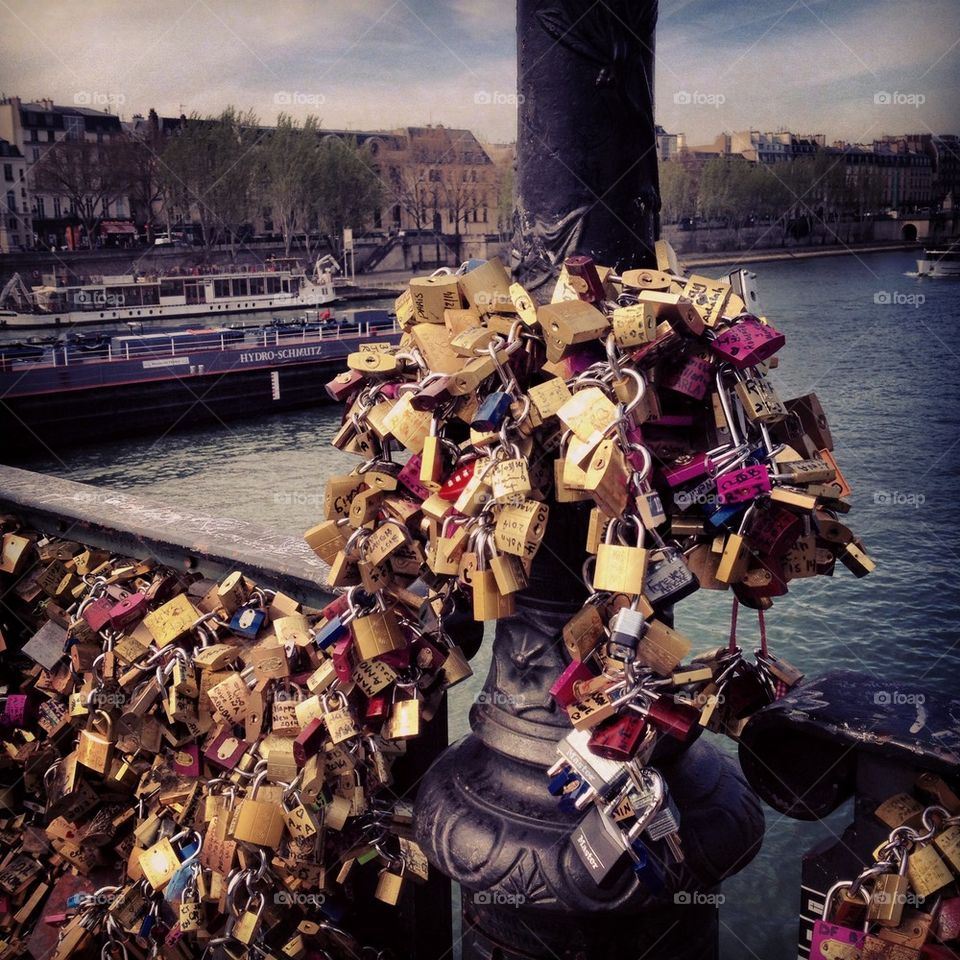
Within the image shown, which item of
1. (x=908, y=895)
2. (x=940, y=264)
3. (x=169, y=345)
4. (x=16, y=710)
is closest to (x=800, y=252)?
(x=940, y=264)

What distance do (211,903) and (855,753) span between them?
1.52 meters

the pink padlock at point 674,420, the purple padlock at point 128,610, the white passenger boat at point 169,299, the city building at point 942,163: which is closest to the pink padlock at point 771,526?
the pink padlock at point 674,420

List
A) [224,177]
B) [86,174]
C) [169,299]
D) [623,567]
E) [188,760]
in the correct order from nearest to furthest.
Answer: [623,567], [188,760], [169,299], [224,177], [86,174]

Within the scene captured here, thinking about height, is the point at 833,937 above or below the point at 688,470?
below

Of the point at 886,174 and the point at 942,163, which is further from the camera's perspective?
the point at 886,174

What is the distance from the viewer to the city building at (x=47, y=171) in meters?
46.4

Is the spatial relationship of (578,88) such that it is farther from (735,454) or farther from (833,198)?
(833,198)

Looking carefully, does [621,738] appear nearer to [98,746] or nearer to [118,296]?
[98,746]

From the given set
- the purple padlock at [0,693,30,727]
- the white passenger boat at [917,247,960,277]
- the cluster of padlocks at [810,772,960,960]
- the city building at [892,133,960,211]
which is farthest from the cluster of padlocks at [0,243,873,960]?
the white passenger boat at [917,247,960,277]

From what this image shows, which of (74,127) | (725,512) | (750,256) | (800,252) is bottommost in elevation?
(725,512)

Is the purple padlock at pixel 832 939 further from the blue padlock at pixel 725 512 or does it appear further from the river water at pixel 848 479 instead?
the blue padlock at pixel 725 512

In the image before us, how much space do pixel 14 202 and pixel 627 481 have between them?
53990 mm

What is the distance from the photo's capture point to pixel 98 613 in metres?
2.72

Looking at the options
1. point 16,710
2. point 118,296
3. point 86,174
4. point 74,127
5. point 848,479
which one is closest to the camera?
point 16,710
